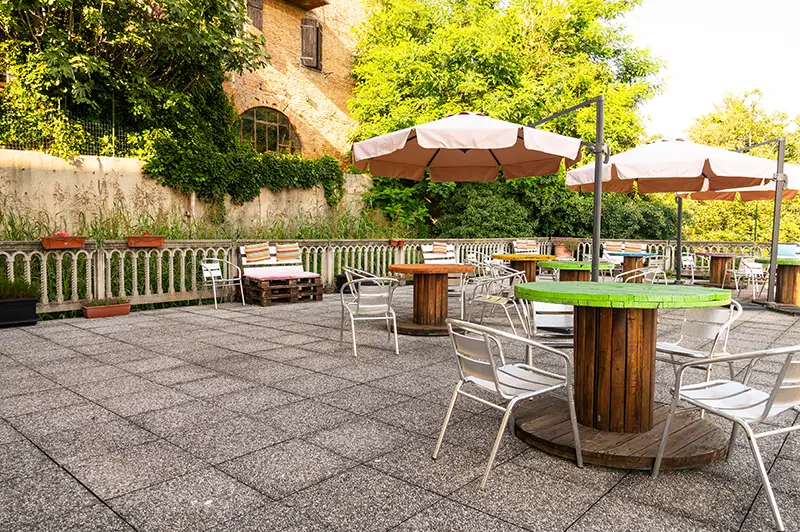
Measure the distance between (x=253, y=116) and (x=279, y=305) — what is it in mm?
10394

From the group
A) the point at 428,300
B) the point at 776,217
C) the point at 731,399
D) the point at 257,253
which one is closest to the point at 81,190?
the point at 257,253

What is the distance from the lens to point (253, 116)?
1744 cm

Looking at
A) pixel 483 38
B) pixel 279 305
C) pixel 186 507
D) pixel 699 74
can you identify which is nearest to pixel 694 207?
pixel 699 74

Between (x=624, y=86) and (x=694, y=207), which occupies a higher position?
(x=624, y=86)

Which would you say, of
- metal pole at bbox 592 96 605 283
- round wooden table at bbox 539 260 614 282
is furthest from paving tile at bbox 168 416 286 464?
round wooden table at bbox 539 260 614 282

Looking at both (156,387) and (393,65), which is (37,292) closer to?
(156,387)

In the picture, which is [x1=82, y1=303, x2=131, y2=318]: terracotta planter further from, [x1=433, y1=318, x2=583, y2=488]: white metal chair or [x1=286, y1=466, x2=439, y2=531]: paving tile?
[x1=433, y1=318, x2=583, y2=488]: white metal chair

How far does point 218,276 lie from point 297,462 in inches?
254

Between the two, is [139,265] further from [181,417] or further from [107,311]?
[181,417]

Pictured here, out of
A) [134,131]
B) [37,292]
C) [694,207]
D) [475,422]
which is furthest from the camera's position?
[694,207]

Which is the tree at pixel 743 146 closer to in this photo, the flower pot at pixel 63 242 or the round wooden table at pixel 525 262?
the round wooden table at pixel 525 262

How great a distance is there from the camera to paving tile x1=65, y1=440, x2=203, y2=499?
2.55 metres

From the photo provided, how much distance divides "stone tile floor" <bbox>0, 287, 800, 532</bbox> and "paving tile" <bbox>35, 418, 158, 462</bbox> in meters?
0.01

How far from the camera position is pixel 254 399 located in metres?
3.89
